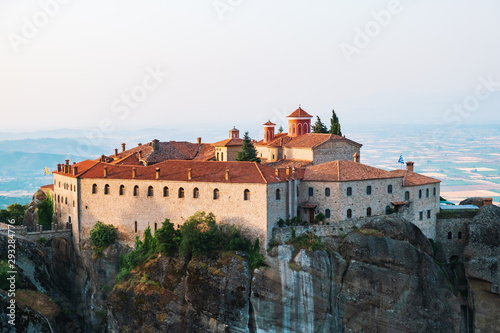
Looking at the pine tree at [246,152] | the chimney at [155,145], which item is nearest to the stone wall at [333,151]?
the pine tree at [246,152]

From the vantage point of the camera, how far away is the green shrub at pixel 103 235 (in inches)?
2232

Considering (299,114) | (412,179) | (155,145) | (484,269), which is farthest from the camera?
(299,114)

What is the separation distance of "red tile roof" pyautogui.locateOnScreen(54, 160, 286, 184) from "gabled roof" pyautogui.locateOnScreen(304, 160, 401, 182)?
2.94 meters

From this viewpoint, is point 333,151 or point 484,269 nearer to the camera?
point 484,269

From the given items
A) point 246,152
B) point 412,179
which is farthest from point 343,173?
point 246,152

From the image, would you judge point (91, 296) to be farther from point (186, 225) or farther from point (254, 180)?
point (254, 180)

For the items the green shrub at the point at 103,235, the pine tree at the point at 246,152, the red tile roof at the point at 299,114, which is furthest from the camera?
the red tile roof at the point at 299,114

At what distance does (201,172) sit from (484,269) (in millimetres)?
27009

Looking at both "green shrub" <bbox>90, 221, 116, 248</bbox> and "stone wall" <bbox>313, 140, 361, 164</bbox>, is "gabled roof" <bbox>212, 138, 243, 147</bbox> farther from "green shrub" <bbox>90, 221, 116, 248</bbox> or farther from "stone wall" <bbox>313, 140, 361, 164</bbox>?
"green shrub" <bbox>90, 221, 116, 248</bbox>

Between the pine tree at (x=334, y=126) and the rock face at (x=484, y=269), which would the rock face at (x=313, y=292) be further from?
the pine tree at (x=334, y=126)

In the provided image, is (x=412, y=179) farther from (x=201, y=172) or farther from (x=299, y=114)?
(x=299, y=114)

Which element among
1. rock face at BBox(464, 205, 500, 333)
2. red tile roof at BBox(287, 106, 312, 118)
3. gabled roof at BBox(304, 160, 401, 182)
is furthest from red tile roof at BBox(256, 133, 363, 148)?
rock face at BBox(464, 205, 500, 333)

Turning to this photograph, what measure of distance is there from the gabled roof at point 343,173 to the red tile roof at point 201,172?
2942 millimetres

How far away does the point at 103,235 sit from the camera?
56.7 metres
